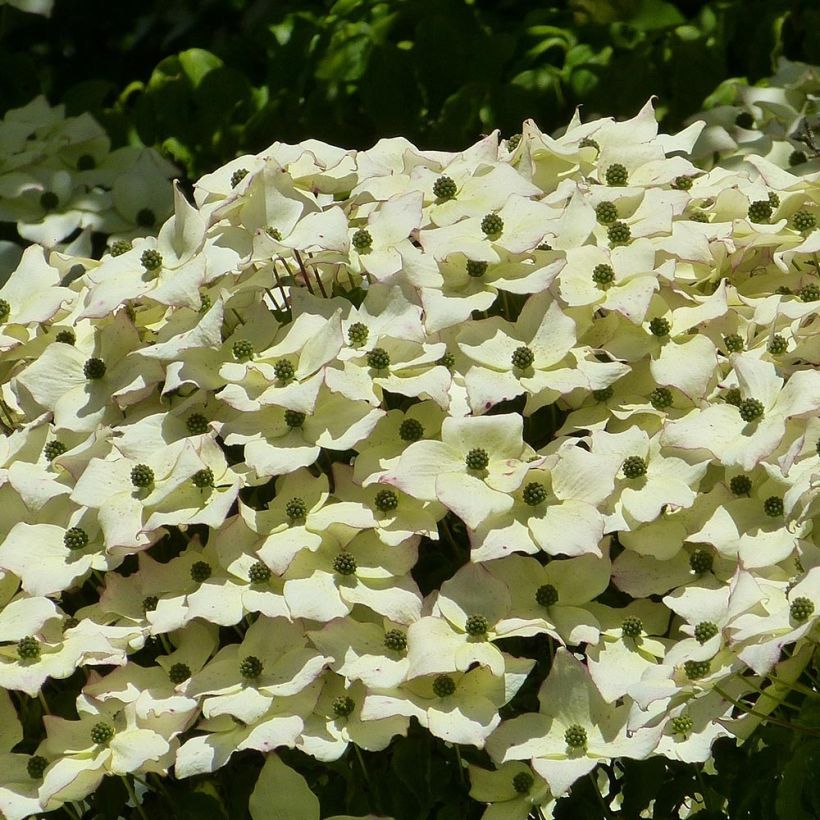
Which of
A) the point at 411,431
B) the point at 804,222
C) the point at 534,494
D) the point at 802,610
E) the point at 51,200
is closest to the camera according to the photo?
the point at 802,610

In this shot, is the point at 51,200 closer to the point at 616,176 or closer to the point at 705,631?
the point at 616,176

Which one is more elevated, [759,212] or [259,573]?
[759,212]

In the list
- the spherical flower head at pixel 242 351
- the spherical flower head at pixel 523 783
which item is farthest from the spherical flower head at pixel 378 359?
the spherical flower head at pixel 523 783

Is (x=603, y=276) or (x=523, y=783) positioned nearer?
(x=523, y=783)

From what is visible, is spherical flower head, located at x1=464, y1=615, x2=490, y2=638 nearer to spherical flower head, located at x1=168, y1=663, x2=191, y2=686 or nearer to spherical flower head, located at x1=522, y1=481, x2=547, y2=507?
spherical flower head, located at x1=522, y1=481, x2=547, y2=507

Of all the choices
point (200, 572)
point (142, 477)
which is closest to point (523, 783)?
point (200, 572)

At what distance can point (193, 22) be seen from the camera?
351 cm

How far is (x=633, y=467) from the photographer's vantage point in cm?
150

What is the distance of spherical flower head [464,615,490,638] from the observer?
1426mm

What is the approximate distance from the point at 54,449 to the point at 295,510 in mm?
335

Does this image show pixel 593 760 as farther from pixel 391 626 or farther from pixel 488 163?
pixel 488 163

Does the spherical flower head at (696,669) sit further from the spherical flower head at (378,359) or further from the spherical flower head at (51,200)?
the spherical flower head at (51,200)

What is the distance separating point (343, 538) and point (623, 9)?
6.90 feet

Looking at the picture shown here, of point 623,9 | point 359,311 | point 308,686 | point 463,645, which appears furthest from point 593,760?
point 623,9
